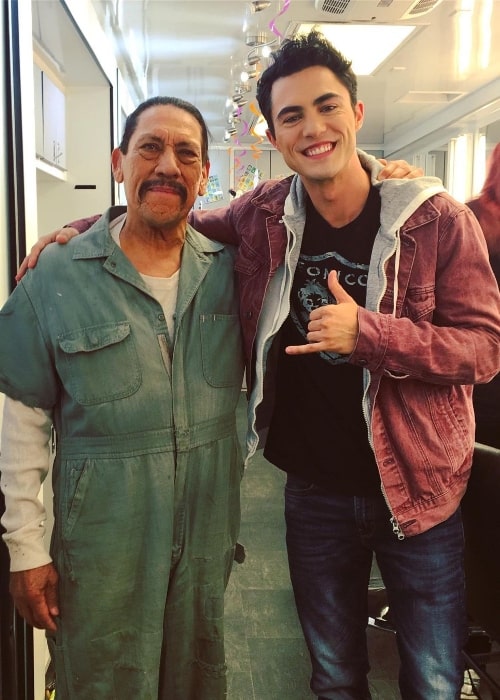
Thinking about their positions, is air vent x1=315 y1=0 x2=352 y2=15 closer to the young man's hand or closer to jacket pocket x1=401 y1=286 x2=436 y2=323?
jacket pocket x1=401 y1=286 x2=436 y2=323

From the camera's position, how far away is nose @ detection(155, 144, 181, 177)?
133 cm

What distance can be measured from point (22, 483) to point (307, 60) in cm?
118

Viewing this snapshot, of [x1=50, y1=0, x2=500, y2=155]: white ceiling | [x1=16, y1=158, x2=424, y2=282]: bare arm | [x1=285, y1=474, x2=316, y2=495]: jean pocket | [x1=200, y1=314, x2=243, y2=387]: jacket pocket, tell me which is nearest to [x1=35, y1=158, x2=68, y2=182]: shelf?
[x1=50, y1=0, x2=500, y2=155]: white ceiling

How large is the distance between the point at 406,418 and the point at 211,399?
0.44 m

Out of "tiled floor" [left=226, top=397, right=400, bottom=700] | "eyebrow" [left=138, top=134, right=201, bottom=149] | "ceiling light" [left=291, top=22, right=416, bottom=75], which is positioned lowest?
"tiled floor" [left=226, top=397, right=400, bottom=700]

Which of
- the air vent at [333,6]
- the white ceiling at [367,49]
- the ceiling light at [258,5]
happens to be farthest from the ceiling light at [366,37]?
the ceiling light at [258,5]

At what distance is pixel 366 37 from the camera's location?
464 cm

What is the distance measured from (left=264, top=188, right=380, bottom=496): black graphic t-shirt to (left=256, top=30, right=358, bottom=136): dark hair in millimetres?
296

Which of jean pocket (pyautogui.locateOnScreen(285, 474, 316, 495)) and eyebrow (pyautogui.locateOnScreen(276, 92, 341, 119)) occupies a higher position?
eyebrow (pyautogui.locateOnScreen(276, 92, 341, 119))

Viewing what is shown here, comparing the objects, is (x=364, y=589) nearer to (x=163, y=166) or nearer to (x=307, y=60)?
(x=163, y=166)

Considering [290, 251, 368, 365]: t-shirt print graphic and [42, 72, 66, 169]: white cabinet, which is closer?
[290, 251, 368, 365]: t-shirt print graphic

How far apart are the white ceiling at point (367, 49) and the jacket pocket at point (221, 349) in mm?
2906

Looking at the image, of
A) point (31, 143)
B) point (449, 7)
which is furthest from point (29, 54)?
point (449, 7)

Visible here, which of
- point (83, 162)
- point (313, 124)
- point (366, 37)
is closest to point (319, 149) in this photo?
point (313, 124)
